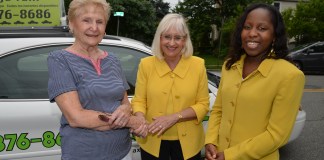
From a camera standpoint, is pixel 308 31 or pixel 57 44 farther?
pixel 308 31

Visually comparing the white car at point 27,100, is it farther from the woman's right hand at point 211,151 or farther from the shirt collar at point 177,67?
the woman's right hand at point 211,151

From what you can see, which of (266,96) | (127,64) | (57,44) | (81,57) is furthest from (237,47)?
(57,44)

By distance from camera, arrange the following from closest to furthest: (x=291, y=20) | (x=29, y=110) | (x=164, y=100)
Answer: (x=164, y=100), (x=29, y=110), (x=291, y=20)

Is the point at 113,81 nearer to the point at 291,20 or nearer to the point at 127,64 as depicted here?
the point at 127,64

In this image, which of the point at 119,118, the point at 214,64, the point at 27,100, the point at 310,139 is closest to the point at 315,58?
the point at 214,64

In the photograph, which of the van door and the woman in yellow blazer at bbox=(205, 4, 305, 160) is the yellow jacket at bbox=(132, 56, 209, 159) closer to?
the woman in yellow blazer at bbox=(205, 4, 305, 160)

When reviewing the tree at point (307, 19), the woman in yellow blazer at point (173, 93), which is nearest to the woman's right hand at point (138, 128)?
the woman in yellow blazer at point (173, 93)

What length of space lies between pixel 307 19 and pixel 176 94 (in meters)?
20.5

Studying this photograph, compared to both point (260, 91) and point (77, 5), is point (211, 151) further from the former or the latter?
point (77, 5)

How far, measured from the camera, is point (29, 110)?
9.98 feet

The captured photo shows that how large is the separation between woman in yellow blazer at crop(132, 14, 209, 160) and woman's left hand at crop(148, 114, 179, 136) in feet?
0.09

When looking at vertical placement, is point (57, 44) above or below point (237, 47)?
below

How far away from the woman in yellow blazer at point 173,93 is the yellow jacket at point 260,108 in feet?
1.30

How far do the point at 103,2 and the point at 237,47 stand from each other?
899 millimetres
